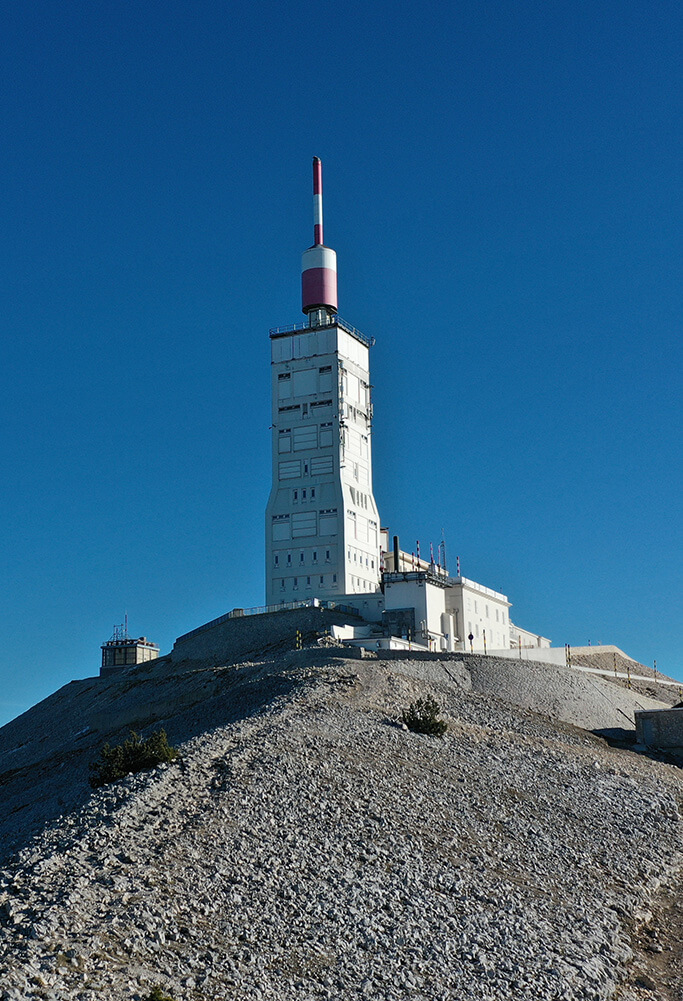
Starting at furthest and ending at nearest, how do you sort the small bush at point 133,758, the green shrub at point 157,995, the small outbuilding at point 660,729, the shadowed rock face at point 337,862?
the small outbuilding at point 660,729
the small bush at point 133,758
the shadowed rock face at point 337,862
the green shrub at point 157,995

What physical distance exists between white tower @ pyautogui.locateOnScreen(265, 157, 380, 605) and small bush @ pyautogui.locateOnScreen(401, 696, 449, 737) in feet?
115

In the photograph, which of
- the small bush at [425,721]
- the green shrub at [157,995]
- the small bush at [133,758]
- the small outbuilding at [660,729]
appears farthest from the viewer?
the small outbuilding at [660,729]

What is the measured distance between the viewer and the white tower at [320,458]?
3049 inches

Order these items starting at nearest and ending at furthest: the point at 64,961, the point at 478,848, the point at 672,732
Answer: the point at 64,961 → the point at 478,848 → the point at 672,732

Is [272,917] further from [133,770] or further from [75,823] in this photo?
[133,770]

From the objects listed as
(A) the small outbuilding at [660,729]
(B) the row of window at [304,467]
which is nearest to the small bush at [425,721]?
(A) the small outbuilding at [660,729]

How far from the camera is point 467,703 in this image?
147ft

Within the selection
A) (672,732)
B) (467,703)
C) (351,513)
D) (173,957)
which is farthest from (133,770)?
(351,513)

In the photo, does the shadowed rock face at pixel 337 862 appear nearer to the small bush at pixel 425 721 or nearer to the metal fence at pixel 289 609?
the small bush at pixel 425 721

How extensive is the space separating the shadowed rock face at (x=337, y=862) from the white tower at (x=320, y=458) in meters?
35.6

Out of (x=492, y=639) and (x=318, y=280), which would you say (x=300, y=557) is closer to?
(x=492, y=639)

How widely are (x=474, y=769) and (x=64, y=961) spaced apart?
59.1ft

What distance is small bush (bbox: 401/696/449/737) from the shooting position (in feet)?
122

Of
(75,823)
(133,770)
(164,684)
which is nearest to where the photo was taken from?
(75,823)
